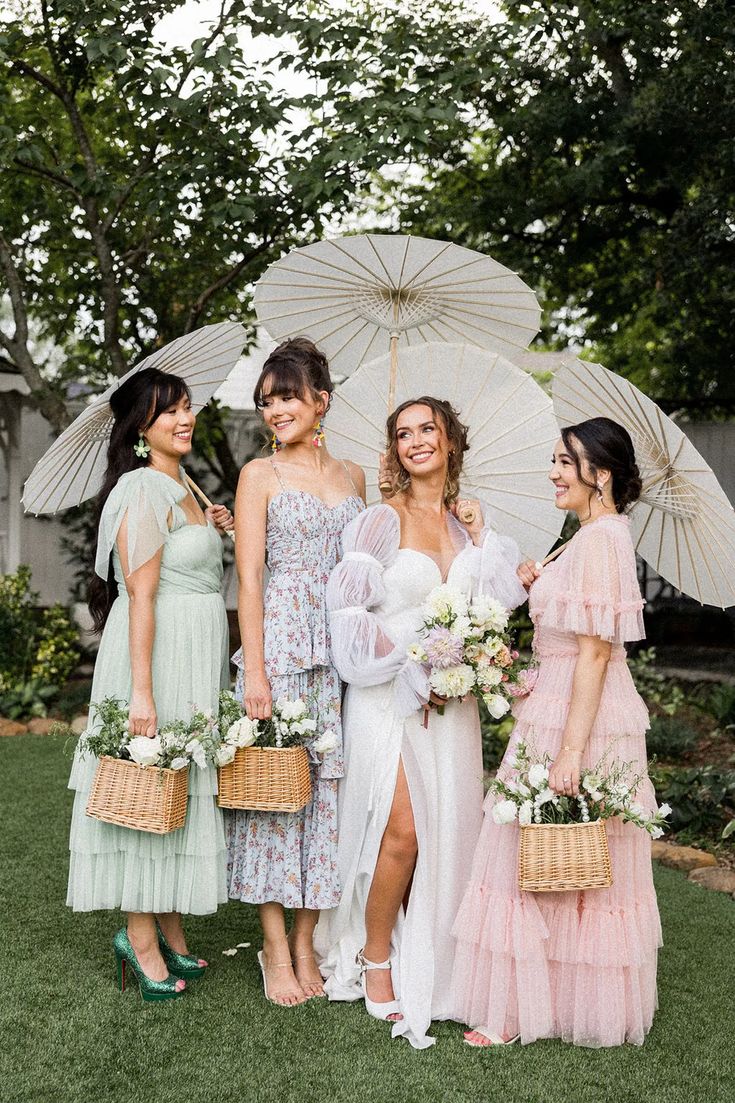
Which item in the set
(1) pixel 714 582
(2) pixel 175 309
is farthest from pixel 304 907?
(2) pixel 175 309

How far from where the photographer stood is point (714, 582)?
3.71m

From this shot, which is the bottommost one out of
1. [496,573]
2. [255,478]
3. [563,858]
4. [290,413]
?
[563,858]

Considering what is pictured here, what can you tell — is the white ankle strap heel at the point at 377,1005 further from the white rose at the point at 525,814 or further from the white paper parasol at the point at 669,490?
the white paper parasol at the point at 669,490

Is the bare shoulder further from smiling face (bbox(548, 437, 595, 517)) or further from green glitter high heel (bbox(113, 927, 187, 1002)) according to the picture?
green glitter high heel (bbox(113, 927, 187, 1002))

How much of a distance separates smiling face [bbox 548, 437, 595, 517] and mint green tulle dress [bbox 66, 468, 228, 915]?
4.06 ft

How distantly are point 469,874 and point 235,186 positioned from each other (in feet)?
17.8

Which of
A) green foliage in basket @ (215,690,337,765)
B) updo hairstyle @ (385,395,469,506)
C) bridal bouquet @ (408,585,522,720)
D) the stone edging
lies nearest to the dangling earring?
updo hairstyle @ (385,395,469,506)

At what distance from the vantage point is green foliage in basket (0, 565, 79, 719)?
920 cm

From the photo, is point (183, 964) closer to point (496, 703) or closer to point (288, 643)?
point (288, 643)

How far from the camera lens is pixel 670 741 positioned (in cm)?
775

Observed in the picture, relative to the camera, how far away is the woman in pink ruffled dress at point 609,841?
135 inches

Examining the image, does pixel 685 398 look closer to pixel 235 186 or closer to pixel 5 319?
pixel 235 186

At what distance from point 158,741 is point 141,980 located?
893 mm

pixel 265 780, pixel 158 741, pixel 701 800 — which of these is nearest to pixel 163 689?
pixel 158 741
